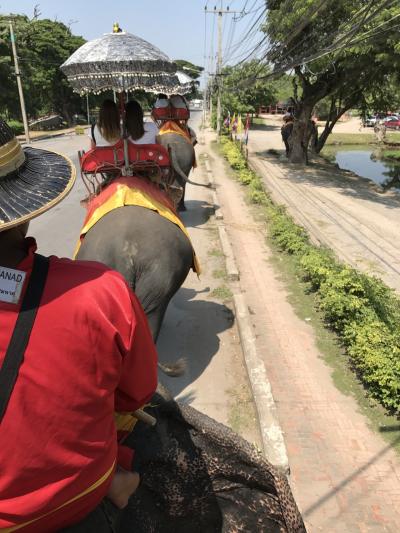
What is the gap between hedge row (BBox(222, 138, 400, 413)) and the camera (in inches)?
152

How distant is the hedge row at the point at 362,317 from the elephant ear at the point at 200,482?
2.39 metres

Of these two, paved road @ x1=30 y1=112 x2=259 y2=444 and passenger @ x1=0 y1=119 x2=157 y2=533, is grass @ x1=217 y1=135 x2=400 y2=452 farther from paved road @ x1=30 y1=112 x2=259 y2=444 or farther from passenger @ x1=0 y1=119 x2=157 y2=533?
passenger @ x1=0 y1=119 x2=157 y2=533

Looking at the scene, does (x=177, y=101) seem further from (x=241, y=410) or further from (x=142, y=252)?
(x=241, y=410)

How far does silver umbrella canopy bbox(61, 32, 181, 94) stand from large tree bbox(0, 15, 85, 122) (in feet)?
83.1

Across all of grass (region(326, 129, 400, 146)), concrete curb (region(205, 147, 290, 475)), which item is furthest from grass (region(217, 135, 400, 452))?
grass (region(326, 129, 400, 146))

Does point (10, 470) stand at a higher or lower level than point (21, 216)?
lower

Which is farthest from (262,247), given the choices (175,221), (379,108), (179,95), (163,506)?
(379,108)

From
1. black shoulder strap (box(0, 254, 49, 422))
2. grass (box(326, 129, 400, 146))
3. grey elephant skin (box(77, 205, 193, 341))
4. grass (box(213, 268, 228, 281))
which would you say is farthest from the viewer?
grass (box(326, 129, 400, 146))

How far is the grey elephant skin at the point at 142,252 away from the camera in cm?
312

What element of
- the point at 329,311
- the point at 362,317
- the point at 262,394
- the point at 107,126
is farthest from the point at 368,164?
the point at 262,394

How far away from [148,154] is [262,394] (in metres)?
2.45

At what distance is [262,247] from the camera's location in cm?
790

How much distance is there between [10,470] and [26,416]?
135 mm

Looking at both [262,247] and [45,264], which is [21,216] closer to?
[45,264]
